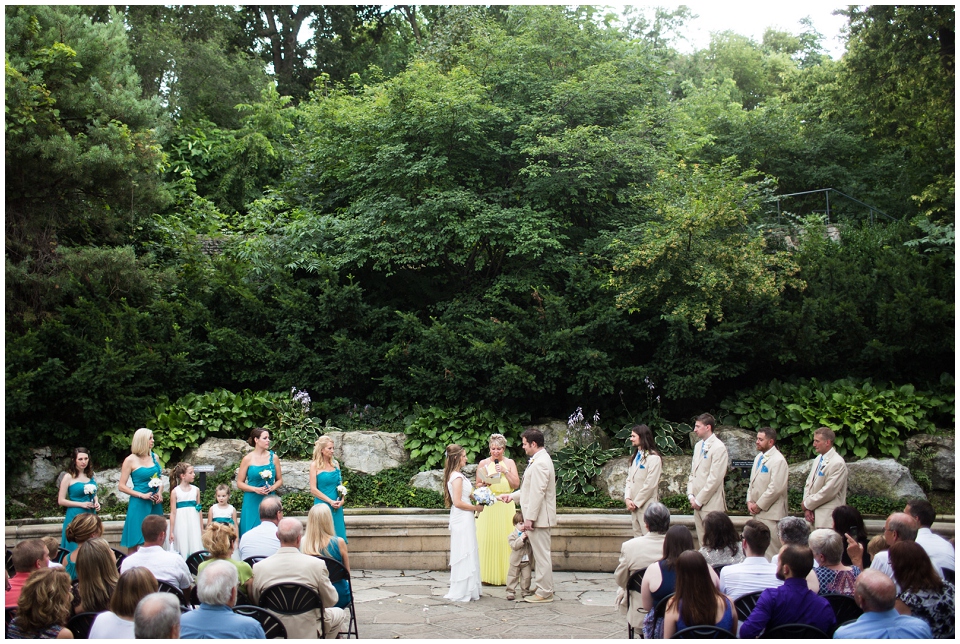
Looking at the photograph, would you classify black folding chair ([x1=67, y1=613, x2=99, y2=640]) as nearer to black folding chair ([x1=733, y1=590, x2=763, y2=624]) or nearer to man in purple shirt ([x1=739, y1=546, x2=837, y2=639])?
man in purple shirt ([x1=739, y1=546, x2=837, y2=639])

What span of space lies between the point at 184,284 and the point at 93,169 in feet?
8.64

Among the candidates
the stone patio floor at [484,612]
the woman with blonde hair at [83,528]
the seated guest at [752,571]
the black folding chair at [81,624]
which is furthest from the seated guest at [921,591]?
the woman with blonde hair at [83,528]

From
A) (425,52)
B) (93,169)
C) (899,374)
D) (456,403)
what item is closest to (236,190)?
(425,52)

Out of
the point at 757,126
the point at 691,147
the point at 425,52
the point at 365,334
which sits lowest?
the point at 365,334

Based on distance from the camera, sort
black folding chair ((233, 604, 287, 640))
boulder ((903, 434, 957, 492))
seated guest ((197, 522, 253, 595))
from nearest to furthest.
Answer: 1. black folding chair ((233, 604, 287, 640))
2. seated guest ((197, 522, 253, 595))
3. boulder ((903, 434, 957, 492))

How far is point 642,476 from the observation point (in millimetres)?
8523

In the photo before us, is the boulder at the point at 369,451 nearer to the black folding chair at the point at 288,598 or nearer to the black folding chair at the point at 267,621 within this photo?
the black folding chair at the point at 288,598

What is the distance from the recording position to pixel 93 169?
1297 cm

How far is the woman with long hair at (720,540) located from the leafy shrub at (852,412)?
21.7 ft

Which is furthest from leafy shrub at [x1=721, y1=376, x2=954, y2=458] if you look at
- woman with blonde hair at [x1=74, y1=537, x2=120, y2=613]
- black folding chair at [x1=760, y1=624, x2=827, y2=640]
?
woman with blonde hair at [x1=74, y1=537, x2=120, y2=613]

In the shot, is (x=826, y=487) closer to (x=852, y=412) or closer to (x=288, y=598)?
(x=852, y=412)

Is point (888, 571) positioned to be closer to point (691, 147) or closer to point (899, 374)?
point (899, 374)

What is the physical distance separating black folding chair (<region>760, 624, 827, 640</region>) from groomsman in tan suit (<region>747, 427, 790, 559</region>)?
12.6 feet

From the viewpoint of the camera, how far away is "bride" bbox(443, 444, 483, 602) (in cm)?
812
